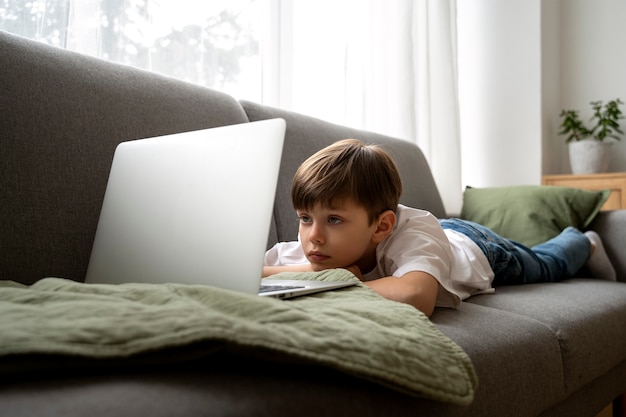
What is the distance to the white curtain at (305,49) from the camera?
174 cm

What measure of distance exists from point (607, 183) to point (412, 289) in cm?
279

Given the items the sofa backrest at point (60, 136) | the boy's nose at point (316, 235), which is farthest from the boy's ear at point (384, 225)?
the sofa backrest at point (60, 136)

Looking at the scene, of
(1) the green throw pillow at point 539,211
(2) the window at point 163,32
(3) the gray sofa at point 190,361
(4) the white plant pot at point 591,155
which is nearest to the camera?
(3) the gray sofa at point 190,361

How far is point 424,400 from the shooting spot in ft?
2.07

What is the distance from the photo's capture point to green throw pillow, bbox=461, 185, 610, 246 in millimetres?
1979

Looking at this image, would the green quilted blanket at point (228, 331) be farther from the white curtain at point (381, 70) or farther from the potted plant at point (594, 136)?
the potted plant at point (594, 136)

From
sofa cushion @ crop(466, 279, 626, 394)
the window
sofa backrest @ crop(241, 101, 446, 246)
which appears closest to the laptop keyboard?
sofa cushion @ crop(466, 279, 626, 394)

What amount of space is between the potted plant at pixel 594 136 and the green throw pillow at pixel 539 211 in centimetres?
155

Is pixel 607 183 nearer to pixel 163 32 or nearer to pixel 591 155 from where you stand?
pixel 591 155

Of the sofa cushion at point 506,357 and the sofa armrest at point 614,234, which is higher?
the sofa armrest at point 614,234

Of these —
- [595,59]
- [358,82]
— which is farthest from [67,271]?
[595,59]

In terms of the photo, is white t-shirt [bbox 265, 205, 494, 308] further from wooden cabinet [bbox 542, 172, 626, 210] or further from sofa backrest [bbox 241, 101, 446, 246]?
wooden cabinet [bbox 542, 172, 626, 210]

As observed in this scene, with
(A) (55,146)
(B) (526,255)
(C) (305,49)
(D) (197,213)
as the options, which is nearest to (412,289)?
(D) (197,213)

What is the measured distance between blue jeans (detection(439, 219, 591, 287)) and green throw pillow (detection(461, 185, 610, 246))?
0.16 m
